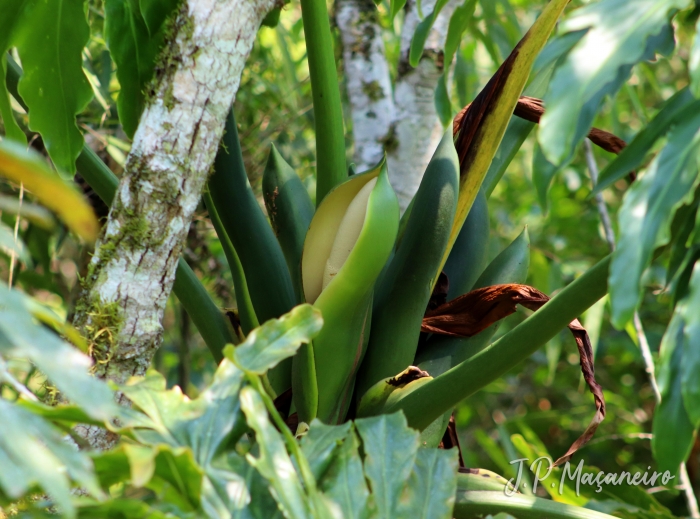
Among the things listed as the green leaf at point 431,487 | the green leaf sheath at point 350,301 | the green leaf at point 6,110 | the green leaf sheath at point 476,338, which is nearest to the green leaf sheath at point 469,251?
the green leaf sheath at point 476,338

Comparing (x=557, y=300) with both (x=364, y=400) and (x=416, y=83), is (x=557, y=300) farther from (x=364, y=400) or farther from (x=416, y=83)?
(x=416, y=83)

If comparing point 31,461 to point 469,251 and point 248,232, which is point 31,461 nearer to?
point 248,232

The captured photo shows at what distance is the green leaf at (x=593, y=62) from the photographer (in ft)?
1.14

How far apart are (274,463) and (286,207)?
0.33 meters

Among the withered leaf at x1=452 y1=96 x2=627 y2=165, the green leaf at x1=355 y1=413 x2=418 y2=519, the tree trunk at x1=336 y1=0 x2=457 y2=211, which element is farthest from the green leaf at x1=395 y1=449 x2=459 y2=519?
the tree trunk at x1=336 y1=0 x2=457 y2=211

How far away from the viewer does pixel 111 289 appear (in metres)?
0.51

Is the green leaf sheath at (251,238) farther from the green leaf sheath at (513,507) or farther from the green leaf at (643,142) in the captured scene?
the green leaf at (643,142)

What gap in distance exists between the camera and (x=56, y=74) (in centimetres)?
64

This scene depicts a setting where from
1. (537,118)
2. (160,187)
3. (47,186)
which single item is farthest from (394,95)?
(47,186)

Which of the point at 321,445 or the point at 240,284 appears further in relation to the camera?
the point at 240,284

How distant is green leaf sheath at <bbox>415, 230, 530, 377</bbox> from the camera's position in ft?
2.10

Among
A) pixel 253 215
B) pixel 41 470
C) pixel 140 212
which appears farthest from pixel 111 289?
pixel 41 470

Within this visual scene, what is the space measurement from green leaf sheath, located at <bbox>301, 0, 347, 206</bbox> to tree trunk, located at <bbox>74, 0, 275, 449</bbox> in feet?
0.33

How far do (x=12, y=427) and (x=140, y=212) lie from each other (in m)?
0.27
